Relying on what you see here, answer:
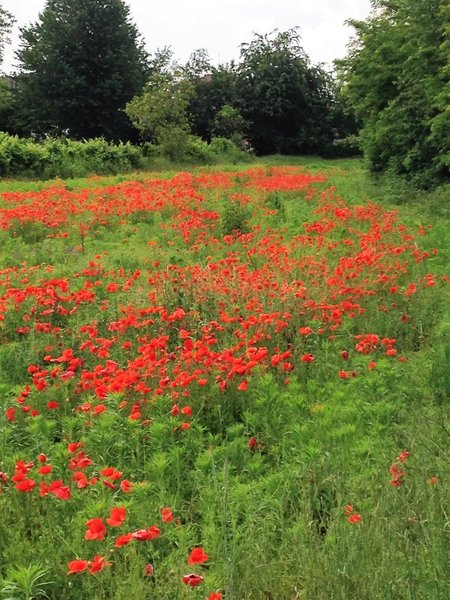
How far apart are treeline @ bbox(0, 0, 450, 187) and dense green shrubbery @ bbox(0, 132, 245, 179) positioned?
1.32 feet

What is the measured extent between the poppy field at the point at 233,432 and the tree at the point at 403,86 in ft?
26.9

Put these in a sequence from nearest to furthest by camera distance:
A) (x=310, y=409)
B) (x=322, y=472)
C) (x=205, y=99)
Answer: (x=322, y=472) < (x=310, y=409) < (x=205, y=99)

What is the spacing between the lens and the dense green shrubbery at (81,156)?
76.8 ft

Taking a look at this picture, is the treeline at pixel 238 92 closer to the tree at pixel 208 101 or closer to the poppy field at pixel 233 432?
the tree at pixel 208 101

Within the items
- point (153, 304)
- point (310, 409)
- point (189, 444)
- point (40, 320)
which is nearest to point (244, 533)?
point (189, 444)

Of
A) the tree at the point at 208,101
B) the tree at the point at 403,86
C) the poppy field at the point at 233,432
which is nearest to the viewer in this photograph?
the poppy field at the point at 233,432

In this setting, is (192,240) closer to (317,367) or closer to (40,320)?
(40,320)

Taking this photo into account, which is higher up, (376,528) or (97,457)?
(376,528)

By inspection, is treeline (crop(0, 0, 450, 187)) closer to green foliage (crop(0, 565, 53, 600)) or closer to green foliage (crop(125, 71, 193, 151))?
green foliage (crop(125, 71, 193, 151))

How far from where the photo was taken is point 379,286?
6203mm

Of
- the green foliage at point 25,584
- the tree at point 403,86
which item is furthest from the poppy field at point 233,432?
the tree at point 403,86

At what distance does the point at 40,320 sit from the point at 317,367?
9.67 feet

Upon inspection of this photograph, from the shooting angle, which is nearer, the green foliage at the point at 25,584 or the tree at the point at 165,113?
the green foliage at the point at 25,584

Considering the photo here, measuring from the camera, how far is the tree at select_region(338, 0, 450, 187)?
46.1ft
